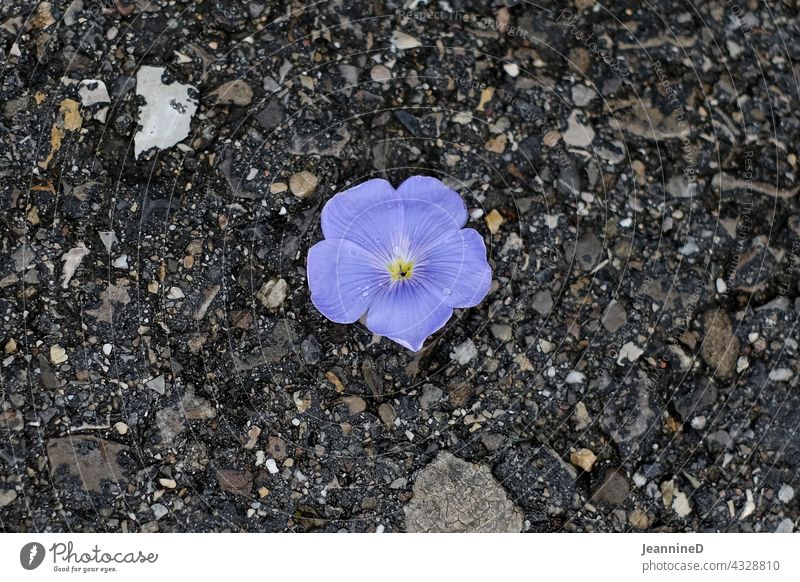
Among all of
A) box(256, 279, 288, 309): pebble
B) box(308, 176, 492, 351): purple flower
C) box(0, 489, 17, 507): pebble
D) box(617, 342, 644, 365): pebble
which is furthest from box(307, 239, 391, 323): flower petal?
box(0, 489, 17, 507): pebble

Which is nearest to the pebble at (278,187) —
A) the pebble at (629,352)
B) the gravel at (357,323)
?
the gravel at (357,323)

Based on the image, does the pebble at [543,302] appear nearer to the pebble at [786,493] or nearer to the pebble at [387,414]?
the pebble at [387,414]

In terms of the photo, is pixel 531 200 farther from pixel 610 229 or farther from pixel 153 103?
pixel 153 103

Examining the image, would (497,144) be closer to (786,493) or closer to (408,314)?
(408,314)

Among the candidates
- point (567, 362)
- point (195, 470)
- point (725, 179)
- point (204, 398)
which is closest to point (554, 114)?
point (725, 179)

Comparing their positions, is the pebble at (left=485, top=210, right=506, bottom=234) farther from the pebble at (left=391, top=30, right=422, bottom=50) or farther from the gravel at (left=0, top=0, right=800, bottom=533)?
the pebble at (left=391, top=30, right=422, bottom=50)
